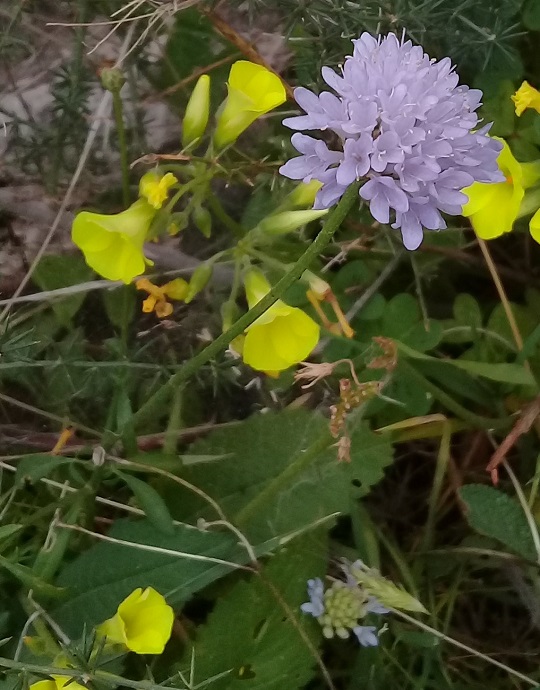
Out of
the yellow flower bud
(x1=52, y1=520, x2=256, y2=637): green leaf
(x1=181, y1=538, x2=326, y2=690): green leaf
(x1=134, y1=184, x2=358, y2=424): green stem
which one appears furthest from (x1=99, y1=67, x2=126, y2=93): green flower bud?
(x1=181, y1=538, x2=326, y2=690): green leaf

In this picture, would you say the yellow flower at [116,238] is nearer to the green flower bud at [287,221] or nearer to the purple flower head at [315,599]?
the green flower bud at [287,221]

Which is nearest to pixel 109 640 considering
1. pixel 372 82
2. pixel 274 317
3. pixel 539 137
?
pixel 274 317

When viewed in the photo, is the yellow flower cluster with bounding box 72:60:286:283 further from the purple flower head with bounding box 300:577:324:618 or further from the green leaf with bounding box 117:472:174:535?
the purple flower head with bounding box 300:577:324:618

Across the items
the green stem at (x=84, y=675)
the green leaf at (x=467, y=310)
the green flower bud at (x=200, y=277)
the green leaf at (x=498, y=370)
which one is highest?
the green flower bud at (x=200, y=277)

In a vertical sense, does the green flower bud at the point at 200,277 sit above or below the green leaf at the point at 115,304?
above

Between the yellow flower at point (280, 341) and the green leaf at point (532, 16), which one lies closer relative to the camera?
the yellow flower at point (280, 341)

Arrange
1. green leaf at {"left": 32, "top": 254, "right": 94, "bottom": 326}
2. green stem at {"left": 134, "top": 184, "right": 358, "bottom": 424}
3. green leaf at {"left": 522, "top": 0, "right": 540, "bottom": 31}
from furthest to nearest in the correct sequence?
green leaf at {"left": 32, "top": 254, "right": 94, "bottom": 326} < green leaf at {"left": 522, "top": 0, "right": 540, "bottom": 31} < green stem at {"left": 134, "top": 184, "right": 358, "bottom": 424}

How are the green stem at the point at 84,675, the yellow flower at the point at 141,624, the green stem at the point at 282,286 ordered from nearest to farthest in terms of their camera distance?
1. the green stem at the point at 282,286
2. the green stem at the point at 84,675
3. the yellow flower at the point at 141,624

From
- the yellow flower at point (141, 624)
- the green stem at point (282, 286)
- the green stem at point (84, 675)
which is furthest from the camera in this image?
the yellow flower at point (141, 624)

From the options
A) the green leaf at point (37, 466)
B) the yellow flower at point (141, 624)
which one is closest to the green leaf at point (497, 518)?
the yellow flower at point (141, 624)
